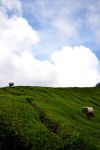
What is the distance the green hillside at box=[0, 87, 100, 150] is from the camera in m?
63.7

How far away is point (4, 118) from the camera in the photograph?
6838 centimetres

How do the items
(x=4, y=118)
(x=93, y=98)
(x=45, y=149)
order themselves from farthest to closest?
(x=93, y=98), (x=4, y=118), (x=45, y=149)

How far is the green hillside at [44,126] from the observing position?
6369 centimetres

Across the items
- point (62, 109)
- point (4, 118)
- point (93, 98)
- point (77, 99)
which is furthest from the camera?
point (93, 98)

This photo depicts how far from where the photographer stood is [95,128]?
8038 centimetres

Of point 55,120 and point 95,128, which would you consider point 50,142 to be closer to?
point 55,120

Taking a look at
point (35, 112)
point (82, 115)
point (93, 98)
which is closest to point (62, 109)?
point (82, 115)

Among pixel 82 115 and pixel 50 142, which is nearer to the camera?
pixel 50 142

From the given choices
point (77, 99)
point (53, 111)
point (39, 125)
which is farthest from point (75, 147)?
point (77, 99)

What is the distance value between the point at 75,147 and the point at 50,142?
4.01m

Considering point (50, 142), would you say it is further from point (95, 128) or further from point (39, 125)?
point (95, 128)

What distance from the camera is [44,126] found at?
70250mm

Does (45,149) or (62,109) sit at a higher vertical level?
(62,109)

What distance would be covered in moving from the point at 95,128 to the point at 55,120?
10150mm
